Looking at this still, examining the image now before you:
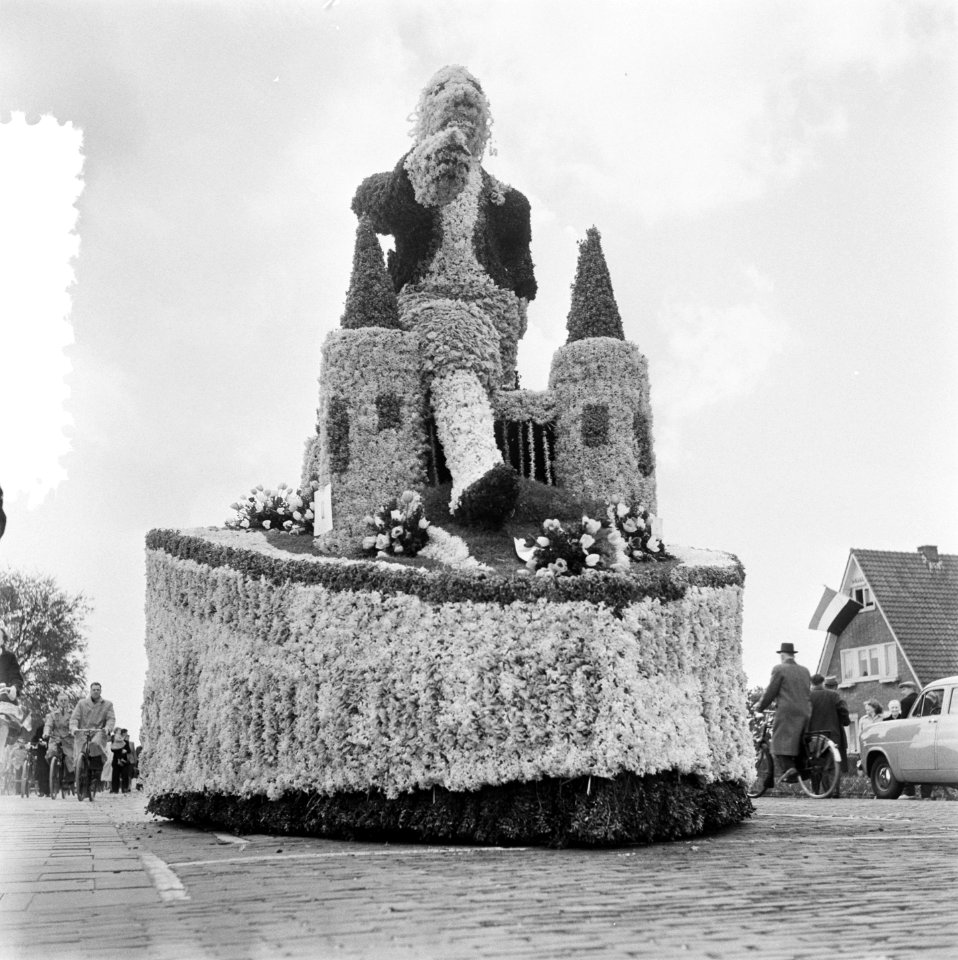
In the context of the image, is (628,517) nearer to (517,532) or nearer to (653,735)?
(517,532)

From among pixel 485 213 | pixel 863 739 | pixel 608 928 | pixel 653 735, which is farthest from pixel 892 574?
pixel 608 928

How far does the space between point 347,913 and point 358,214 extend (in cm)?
843

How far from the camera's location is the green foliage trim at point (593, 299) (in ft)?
38.8

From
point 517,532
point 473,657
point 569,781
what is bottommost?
point 569,781

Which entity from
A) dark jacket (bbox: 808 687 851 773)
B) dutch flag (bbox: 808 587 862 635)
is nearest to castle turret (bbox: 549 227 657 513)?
dark jacket (bbox: 808 687 851 773)

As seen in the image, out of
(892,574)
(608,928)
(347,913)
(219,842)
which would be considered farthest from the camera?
(892,574)

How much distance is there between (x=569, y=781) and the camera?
796cm

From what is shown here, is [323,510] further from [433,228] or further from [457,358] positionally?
[433,228]

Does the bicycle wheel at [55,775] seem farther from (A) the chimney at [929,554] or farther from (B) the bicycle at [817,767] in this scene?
(A) the chimney at [929,554]

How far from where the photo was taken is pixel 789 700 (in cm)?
1423

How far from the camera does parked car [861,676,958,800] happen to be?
562 inches

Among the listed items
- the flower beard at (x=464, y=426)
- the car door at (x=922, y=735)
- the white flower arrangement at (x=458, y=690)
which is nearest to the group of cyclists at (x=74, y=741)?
the white flower arrangement at (x=458, y=690)

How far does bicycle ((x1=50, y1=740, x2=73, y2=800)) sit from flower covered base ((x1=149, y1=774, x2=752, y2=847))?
10967 mm

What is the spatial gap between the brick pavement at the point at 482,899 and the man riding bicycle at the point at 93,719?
7.85 meters
